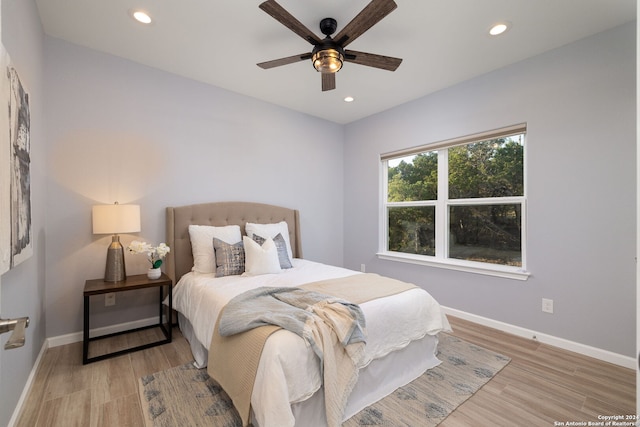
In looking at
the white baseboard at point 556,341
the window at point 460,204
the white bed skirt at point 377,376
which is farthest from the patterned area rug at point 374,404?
the window at point 460,204

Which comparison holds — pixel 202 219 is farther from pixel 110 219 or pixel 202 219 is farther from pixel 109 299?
pixel 109 299

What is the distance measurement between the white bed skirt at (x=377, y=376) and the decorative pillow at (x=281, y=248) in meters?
1.07

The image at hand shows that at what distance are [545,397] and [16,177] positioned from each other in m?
3.42

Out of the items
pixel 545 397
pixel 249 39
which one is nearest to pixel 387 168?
pixel 249 39

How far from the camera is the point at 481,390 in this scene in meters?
2.00

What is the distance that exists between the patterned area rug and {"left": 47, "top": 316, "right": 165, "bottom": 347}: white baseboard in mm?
998

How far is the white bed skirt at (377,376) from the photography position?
1.60 meters

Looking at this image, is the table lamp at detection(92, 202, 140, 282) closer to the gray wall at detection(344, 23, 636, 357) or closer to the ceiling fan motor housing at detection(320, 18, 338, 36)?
the ceiling fan motor housing at detection(320, 18, 338, 36)

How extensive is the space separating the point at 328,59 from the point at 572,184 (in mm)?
2366

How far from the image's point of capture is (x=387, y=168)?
13.9ft

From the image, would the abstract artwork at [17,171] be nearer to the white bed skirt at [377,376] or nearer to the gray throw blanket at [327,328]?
the gray throw blanket at [327,328]

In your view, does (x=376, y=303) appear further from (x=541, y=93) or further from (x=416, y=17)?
(x=541, y=93)

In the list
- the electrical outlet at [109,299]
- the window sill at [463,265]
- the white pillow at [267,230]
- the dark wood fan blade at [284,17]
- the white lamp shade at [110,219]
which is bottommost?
the electrical outlet at [109,299]

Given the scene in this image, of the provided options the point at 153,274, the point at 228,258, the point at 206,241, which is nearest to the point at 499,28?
the point at 228,258
